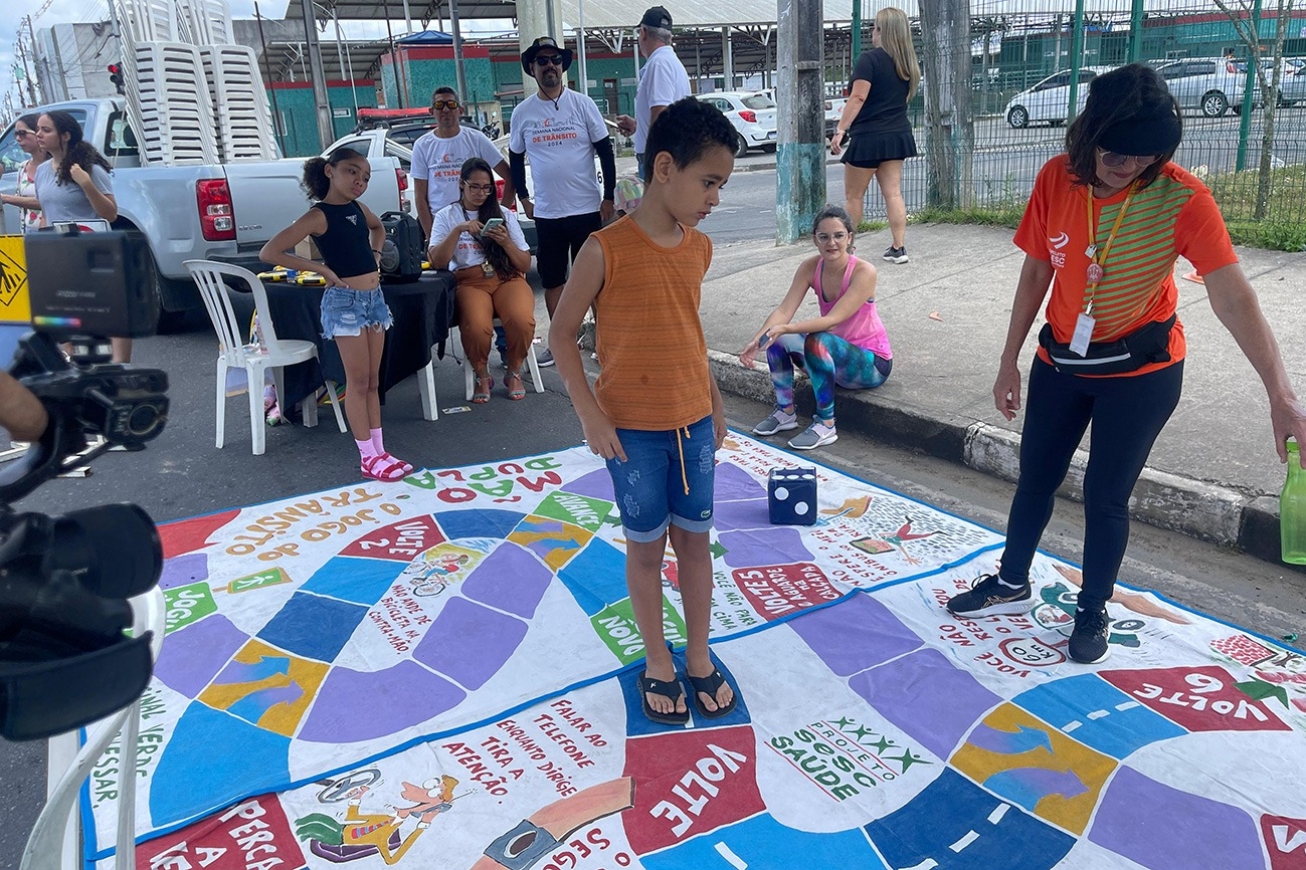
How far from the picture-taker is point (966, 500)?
4.32 metres

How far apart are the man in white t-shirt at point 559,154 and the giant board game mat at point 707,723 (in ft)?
9.00

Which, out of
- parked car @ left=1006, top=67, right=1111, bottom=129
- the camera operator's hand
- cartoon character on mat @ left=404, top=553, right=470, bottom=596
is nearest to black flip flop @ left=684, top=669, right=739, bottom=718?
cartoon character on mat @ left=404, top=553, right=470, bottom=596

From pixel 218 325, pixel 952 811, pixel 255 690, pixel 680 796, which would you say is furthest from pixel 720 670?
pixel 218 325

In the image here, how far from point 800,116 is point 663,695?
275 inches

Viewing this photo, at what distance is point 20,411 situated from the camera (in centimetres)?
118

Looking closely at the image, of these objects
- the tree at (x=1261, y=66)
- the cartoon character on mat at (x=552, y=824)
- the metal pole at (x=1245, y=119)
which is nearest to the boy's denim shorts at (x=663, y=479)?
the cartoon character on mat at (x=552, y=824)

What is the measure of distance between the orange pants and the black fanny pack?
3839mm

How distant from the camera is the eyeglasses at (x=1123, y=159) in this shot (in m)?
2.49

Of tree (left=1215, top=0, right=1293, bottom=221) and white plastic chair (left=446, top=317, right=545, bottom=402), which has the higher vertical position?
tree (left=1215, top=0, right=1293, bottom=221)

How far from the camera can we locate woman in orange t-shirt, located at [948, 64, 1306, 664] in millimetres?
2525

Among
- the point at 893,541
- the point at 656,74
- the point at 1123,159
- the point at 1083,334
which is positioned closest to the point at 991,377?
the point at 893,541

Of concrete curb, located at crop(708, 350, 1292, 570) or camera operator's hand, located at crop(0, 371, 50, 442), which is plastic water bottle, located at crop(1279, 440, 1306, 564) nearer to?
concrete curb, located at crop(708, 350, 1292, 570)

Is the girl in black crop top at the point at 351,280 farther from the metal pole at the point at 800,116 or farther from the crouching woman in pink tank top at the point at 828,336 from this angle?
the metal pole at the point at 800,116

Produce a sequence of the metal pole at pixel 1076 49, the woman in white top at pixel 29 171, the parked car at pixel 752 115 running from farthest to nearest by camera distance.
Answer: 1. the parked car at pixel 752 115
2. the metal pole at pixel 1076 49
3. the woman in white top at pixel 29 171
